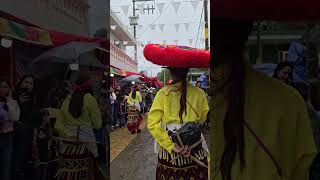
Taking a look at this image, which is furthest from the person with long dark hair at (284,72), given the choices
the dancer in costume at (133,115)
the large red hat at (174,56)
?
the dancer in costume at (133,115)

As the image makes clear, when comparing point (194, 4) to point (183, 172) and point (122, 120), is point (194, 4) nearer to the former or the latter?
point (183, 172)

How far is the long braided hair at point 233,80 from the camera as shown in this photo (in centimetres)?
145

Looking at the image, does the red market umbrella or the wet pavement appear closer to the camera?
the red market umbrella

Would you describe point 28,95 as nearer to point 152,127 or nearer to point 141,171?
point 152,127

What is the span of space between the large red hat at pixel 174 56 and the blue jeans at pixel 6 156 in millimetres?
1136

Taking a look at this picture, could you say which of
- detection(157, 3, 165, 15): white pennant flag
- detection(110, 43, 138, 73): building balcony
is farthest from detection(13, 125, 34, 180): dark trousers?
detection(157, 3, 165, 15): white pennant flag

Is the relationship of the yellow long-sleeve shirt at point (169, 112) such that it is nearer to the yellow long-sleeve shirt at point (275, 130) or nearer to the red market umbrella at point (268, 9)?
the yellow long-sleeve shirt at point (275, 130)

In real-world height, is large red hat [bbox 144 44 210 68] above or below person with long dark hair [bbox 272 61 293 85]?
above

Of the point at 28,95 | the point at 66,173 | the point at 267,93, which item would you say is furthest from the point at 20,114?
the point at 267,93

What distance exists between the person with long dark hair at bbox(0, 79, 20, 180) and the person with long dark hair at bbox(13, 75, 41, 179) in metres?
0.02

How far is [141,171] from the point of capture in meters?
6.80

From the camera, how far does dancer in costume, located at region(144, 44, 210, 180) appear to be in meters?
2.88

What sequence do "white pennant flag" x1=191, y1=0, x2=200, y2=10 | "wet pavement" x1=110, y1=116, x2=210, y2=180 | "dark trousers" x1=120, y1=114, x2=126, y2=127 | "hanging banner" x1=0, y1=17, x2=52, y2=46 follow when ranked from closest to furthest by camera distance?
"hanging banner" x1=0, y1=17, x2=52, y2=46 → "white pennant flag" x1=191, y1=0, x2=200, y2=10 → "wet pavement" x1=110, y1=116, x2=210, y2=180 → "dark trousers" x1=120, y1=114, x2=126, y2=127

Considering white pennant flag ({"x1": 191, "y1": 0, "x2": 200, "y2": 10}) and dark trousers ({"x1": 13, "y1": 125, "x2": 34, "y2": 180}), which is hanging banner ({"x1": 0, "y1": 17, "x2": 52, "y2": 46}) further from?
white pennant flag ({"x1": 191, "y1": 0, "x2": 200, "y2": 10})
